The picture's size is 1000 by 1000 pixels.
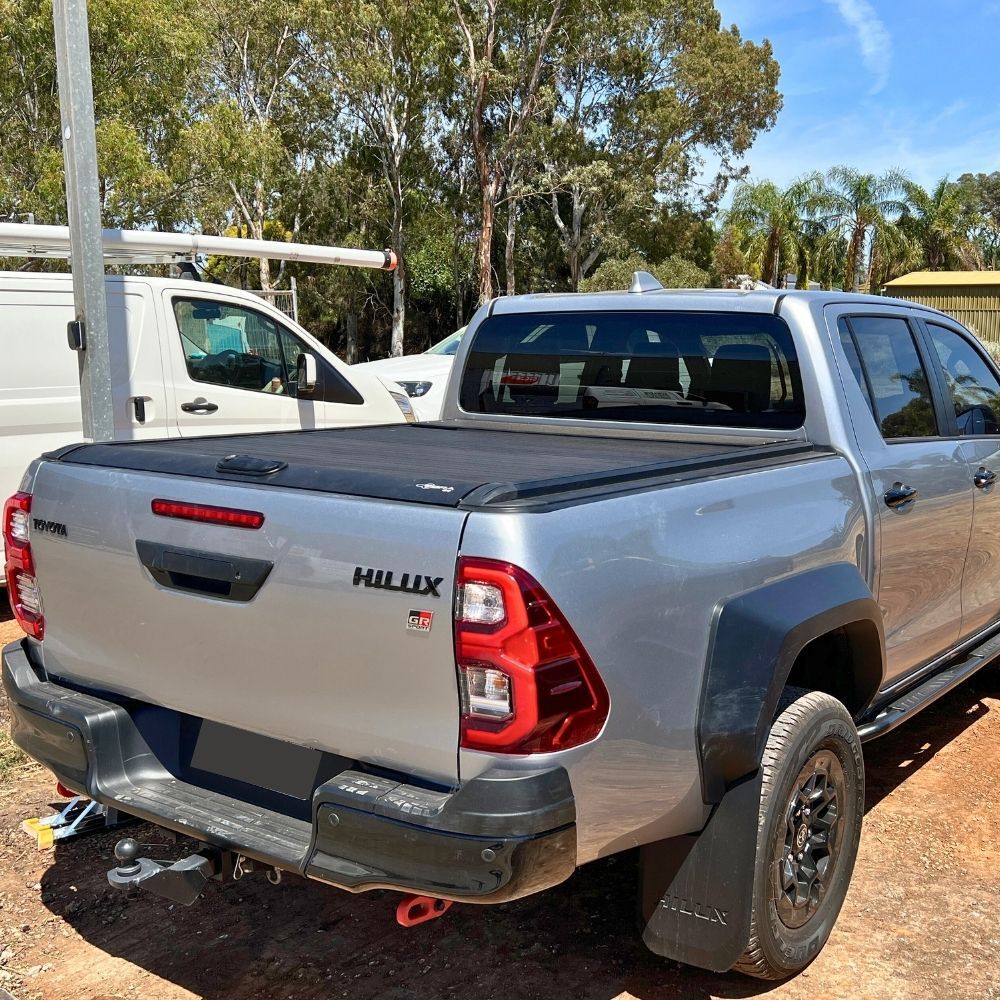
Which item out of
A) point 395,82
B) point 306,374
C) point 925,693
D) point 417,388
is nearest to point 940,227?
point 395,82

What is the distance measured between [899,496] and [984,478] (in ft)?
3.01

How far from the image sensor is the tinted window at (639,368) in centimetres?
383

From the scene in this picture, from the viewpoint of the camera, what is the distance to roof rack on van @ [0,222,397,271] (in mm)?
7113

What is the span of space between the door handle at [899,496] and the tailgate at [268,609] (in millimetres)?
1879

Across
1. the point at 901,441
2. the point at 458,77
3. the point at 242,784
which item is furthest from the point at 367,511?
the point at 458,77

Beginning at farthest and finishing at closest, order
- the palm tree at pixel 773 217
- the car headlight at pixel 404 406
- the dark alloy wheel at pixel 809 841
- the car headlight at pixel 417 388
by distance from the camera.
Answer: the palm tree at pixel 773 217
the car headlight at pixel 417 388
the car headlight at pixel 404 406
the dark alloy wheel at pixel 809 841

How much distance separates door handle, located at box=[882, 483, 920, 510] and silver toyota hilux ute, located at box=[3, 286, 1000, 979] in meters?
0.02

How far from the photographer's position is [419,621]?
7.39 ft

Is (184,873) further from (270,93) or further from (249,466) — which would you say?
(270,93)

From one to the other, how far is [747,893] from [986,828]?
1.89 m

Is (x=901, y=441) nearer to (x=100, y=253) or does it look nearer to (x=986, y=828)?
(x=986, y=828)

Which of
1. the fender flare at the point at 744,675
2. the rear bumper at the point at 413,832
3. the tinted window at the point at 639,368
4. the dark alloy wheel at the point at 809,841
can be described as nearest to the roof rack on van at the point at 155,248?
the tinted window at the point at 639,368

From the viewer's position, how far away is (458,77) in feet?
108

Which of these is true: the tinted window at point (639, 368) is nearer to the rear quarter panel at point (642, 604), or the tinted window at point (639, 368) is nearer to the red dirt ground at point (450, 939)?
the rear quarter panel at point (642, 604)
